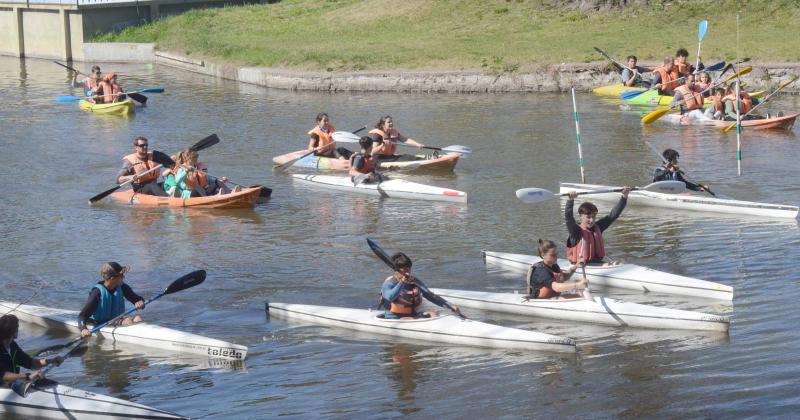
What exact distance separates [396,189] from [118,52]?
90.2ft

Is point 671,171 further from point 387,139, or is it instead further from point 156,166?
point 156,166

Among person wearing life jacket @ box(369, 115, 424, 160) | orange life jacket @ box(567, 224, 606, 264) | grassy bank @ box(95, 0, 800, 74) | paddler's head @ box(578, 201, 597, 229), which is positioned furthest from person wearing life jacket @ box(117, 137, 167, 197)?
grassy bank @ box(95, 0, 800, 74)

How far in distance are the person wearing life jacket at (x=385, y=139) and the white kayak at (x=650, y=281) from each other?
891cm

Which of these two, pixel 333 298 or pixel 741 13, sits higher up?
pixel 741 13

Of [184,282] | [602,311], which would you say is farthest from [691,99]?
[184,282]

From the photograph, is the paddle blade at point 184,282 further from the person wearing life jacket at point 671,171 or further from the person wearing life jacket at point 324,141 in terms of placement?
the person wearing life jacket at point 324,141

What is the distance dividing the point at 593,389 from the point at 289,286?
5.84 meters

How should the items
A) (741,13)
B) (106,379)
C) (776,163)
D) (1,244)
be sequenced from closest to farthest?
(106,379) < (1,244) < (776,163) < (741,13)

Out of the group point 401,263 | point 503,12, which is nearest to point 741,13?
point 503,12

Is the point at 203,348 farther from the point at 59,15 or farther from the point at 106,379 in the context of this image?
the point at 59,15

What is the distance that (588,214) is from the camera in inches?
615

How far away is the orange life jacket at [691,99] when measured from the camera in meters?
30.0

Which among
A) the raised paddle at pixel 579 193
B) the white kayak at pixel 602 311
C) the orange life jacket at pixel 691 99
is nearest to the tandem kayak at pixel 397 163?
the raised paddle at pixel 579 193

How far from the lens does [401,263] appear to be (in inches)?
552
